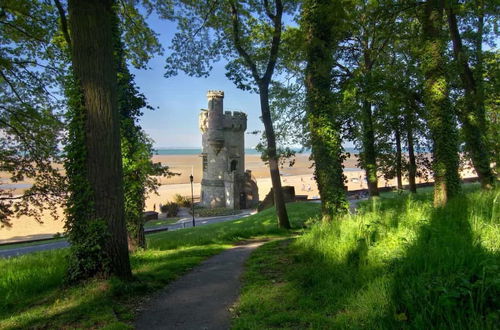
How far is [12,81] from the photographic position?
39.3 ft

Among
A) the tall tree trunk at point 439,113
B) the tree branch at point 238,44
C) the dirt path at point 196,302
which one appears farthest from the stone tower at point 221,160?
the dirt path at point 196,302

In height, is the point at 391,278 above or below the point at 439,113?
below

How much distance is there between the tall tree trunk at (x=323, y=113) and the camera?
398 inches

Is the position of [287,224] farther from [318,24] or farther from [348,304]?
[348,304]

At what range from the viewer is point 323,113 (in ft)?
34.5

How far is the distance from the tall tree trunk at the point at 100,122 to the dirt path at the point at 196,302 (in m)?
0.98

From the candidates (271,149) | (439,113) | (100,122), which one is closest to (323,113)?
(439,113)

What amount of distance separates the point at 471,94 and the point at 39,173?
604 inches

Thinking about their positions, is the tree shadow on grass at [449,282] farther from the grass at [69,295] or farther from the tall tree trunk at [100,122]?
the tall tree trunk at [100,122]

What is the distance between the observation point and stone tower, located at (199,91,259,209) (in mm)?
39344

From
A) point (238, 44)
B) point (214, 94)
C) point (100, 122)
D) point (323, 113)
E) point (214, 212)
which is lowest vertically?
point (214, 212)

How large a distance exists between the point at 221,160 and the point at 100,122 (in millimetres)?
35236

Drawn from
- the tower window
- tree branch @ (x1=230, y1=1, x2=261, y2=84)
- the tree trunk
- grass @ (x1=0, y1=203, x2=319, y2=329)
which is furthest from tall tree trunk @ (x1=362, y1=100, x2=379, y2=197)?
the tower window

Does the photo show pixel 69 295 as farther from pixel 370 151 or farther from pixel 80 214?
pixel 370 151
